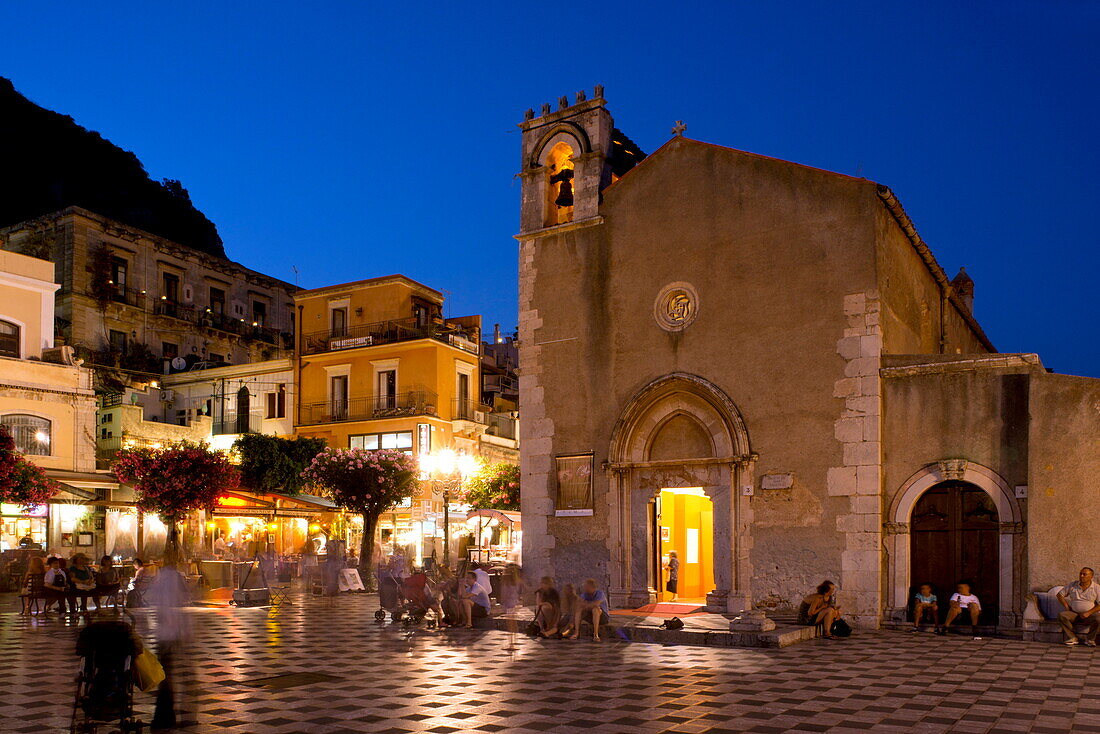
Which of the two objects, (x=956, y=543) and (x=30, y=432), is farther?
(x=30, y=432)

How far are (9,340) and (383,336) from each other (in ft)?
46.0

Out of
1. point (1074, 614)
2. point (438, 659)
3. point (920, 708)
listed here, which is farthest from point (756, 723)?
point (1074, 614)

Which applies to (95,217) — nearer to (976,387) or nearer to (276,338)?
(276,338)

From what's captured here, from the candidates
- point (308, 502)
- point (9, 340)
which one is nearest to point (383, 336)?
point (308, 502)

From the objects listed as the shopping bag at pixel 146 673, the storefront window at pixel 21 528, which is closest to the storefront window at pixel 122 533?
the storefront window at pixel 21 528

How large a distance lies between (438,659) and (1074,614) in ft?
30.1

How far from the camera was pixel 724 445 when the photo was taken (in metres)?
17.4

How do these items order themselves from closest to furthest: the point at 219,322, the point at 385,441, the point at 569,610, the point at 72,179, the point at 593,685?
the point at 593,685 < the point at 569,610 < the point at 385,441 < the point at 219,322 < the point at 72,179

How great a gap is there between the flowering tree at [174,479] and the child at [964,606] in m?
18.5

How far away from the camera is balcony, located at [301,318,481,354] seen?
1537 inches

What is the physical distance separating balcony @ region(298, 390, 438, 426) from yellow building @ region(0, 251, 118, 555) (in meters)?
10.3

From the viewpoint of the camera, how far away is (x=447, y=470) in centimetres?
2575

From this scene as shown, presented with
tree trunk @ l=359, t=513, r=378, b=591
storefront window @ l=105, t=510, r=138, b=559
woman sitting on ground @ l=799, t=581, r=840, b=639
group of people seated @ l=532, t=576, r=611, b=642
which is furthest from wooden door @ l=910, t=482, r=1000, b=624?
storefront window @ l=105, t=510, r=138, b=559

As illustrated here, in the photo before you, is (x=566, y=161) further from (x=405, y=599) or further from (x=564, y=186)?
(x=405, y=599)
